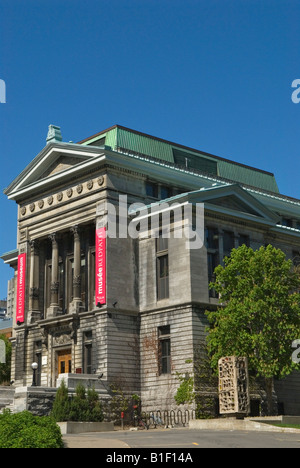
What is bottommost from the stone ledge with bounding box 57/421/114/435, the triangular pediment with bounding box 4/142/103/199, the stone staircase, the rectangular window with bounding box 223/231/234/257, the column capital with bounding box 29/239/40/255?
the stone ledge with bounding box 57/421/114/435

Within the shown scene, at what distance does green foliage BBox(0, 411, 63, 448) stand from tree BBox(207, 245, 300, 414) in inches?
916

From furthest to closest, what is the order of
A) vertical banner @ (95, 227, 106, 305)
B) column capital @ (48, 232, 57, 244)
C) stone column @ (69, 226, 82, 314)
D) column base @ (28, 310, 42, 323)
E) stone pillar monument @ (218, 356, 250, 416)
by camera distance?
column base @ (28, 310, 42, 323) → column capital @ (48, 232, 57, 244) → stone column @ (69, 226, 82, 314) → vertical banner @ (95, 227, 106, 305) → stone pillar monument @ (218, 356, 250, 416)

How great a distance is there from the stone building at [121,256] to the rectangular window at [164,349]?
0.33 feet

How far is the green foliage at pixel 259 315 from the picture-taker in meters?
47.8

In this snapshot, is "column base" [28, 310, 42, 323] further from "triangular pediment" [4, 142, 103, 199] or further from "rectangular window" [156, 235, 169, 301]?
"rectangular window" [156, 235, 169, 301]

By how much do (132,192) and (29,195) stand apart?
11.2m

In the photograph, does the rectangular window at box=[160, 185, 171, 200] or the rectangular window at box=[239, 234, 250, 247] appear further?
the rectangular window at box=[160, 185, 171, 200]

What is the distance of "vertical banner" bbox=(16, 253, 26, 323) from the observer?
209 ft

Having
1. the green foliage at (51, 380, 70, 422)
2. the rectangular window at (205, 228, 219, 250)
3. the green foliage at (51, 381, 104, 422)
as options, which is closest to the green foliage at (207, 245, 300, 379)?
the rectangular window at (205, 228, 219, 250)

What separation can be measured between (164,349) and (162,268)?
626 cm

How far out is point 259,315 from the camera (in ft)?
158

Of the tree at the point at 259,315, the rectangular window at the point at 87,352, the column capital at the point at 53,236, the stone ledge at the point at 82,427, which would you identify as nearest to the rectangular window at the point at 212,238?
the tree at the point at 259,315

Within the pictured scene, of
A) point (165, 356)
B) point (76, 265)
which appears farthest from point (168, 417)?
point (76, 265)
